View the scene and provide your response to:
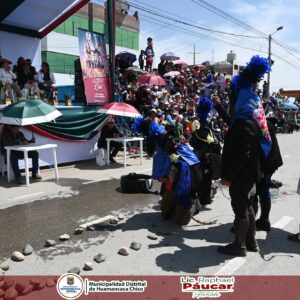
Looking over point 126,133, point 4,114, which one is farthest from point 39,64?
point 4,114

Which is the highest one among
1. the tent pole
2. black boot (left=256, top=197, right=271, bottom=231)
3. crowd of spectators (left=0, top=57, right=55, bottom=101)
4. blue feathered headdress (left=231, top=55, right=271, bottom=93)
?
the tent pole

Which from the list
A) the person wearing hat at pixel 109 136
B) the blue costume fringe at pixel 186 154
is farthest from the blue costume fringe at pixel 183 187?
the person wearing hat at pixel 109 136

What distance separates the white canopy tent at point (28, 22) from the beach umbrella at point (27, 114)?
17.8 feet

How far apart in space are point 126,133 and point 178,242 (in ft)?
26.4

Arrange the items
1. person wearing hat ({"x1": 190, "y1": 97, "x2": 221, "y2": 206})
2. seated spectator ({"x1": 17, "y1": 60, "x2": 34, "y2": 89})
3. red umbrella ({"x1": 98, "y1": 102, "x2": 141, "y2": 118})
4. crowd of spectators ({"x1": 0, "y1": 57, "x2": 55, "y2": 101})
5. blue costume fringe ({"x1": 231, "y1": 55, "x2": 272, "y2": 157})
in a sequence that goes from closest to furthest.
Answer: blue costume fringe ({"x1": 231, "y1": 55, "x2": 272, "y2": 157}) → person wearing hat ({"x1": 190, "y1": 97, "x2": 221, "y2": 206}) → red umbrella ({"x1": 98, "y1": 102, "x2": 141, "y2": 118}) → crowd of spectators ({"x1": 0, "y1": 57, "x2": 55, "y2": 101}) → seated spectator ({"x1": 17, "y1": 60, "x2": 34, "y2": 89})

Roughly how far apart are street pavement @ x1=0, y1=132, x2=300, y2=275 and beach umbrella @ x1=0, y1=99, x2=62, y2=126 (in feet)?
4.35

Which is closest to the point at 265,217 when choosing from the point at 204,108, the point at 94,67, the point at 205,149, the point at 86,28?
the point at 205,149

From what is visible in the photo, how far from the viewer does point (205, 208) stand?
6551mm

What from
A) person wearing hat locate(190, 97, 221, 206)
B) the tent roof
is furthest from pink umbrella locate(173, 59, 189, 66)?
person wearing hat locate(190, 97, 221, 206)

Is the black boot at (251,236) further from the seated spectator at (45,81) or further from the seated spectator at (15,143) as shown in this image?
the seated spectator at (45,81)

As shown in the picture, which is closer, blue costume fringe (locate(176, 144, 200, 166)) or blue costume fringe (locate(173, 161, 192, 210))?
blue costume fringe (locate(173, 161, 192, 210))

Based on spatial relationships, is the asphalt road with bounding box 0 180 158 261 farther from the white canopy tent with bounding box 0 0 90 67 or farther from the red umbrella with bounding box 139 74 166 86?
the red umbrella with bounding box 139 74 166 86

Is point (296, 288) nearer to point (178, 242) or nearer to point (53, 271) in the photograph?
point (178, 242)

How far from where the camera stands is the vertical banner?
11.9 m
